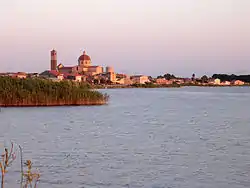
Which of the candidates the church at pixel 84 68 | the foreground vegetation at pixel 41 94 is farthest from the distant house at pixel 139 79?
the foreground vegetation at pixel 41 94

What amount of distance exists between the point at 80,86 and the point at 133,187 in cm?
3243

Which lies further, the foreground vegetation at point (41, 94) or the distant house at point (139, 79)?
the distant house at point (139, 79)

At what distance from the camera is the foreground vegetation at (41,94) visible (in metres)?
38.2

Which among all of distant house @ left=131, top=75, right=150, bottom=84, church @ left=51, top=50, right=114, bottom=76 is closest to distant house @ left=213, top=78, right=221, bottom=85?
distant house @ left=131, top=75, right=150, bottom=84

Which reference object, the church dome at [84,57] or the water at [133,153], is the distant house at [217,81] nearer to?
the church dome at [84,57]

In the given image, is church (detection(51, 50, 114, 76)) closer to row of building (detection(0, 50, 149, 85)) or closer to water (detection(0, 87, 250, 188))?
row of building (detection(0, 50, 149, 85))

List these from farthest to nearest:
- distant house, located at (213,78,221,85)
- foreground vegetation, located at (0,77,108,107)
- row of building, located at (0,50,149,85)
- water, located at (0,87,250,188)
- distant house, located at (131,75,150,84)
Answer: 1. distant house, located at (213,78,221,85)
2. distant house, located at (131,75,150,84)
3. row of building, located at (0,50,149,85)
4. foreground vegetation, located at (0,77,108,107)
5. water, located at (0,87,250,188)

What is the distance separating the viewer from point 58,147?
18172 millimetres

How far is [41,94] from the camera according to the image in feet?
129

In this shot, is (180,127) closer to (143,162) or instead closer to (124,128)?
(124,128)

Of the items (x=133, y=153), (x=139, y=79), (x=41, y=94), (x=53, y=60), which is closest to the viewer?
(x=133, y=153)

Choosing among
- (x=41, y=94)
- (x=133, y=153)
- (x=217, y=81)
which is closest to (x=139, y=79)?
(x=217, y=81)

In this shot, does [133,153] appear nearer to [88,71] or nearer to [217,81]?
[88,71]

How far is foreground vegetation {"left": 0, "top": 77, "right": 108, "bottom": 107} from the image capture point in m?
38.2
